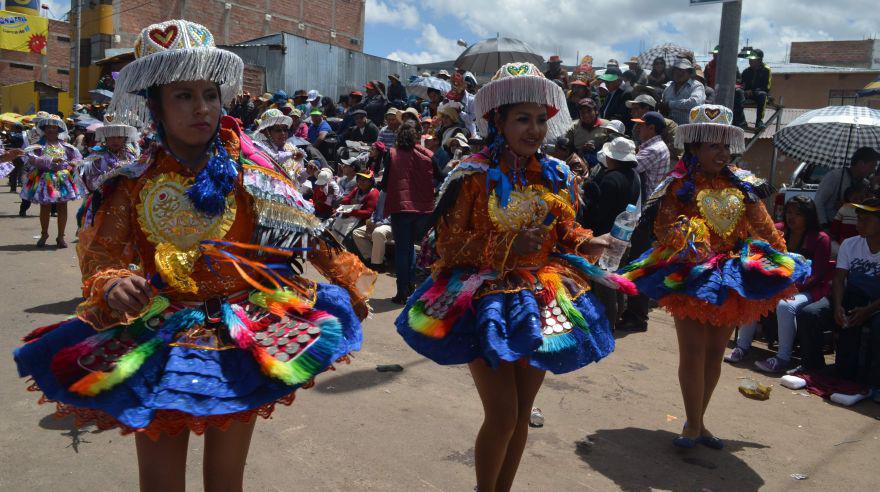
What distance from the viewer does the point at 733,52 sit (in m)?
7.79

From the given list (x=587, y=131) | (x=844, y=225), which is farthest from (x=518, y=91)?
(x=587, y=131)

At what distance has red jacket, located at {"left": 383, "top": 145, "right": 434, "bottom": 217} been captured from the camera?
8.67 meters

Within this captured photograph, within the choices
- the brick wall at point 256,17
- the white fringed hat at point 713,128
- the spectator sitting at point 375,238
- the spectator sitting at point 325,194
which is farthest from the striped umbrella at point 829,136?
the brick wall at point 256,17

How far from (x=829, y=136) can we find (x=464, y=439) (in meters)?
6.62

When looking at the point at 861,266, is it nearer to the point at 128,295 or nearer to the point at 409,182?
the point at 409,182

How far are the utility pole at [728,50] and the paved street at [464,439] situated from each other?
124 inches

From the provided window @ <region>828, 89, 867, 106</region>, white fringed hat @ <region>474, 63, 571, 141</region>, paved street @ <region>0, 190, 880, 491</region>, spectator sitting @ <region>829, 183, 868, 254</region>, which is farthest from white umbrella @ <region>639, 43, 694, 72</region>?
window @ <region>828, 89, 867, 106</region>

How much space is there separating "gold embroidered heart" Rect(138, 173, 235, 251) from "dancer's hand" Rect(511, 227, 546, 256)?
4.51 ft

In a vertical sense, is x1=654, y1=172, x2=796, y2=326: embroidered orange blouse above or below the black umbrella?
below

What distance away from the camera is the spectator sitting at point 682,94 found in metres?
10.7

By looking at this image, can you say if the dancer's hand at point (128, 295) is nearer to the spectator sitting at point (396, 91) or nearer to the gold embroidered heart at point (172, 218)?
the gold embroidered heart at point (172, 218)

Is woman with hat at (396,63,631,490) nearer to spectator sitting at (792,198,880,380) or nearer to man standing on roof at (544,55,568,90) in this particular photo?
spectator sitting at (792,198,880,380)

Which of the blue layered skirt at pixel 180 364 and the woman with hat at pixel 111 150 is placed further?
the woman with hat at pixel 111 150

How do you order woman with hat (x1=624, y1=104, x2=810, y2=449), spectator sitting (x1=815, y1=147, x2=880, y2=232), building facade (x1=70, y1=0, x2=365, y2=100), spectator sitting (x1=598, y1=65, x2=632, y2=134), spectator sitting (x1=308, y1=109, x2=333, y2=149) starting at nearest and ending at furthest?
woman with hat (x1=624, y1=104, x2=810, y2=449), spectator sitting (x1=815, y1=147, x2=880, y2=232), spectator sitting (x1=598, y1=65, x2=632, y2=134), spectator sitting (x1=308, y1=109, x2=333, y2=149), building facade (x1=70, y1=0, x2=365, y2=100)
